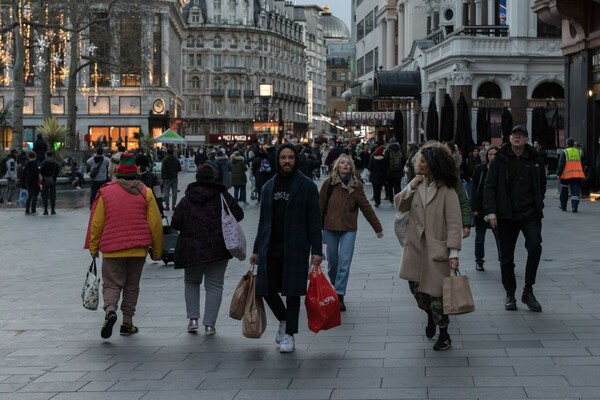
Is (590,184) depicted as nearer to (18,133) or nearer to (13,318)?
(13,318)

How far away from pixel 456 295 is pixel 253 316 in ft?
5.45

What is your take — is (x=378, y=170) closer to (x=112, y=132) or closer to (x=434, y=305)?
(x=434, y=305)

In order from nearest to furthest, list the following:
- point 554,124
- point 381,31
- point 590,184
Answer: point 590,184 < point 554,124 < point 381,31

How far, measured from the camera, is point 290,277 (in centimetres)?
935

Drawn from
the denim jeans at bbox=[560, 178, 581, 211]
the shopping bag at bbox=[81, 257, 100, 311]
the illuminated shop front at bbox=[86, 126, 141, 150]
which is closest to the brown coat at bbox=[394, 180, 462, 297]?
the shopping bag at bbox=[81, 257, 100, 311]

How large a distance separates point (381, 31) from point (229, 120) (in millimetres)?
58159

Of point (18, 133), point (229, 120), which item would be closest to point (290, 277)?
point (18, 133)

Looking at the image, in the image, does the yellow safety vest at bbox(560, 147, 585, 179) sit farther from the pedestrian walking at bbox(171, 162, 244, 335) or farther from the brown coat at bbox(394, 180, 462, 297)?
the brown coat at bbox(394, 180, 462, 297)

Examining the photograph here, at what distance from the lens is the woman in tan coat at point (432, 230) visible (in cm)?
924

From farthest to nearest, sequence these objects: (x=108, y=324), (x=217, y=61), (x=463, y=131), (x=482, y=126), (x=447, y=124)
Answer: (x=217, y=61) < (x=482, y=126) < (x=447, y=124) < (x=463, y=131) < (x=108, y=324)

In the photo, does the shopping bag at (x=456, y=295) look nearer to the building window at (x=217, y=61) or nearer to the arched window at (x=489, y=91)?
the arched window at (x=489, y=91)

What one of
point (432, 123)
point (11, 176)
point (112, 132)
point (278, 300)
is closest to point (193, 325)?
point (278, 300)

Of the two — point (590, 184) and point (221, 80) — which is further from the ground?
point (221, 80)

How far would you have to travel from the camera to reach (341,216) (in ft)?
39.1
